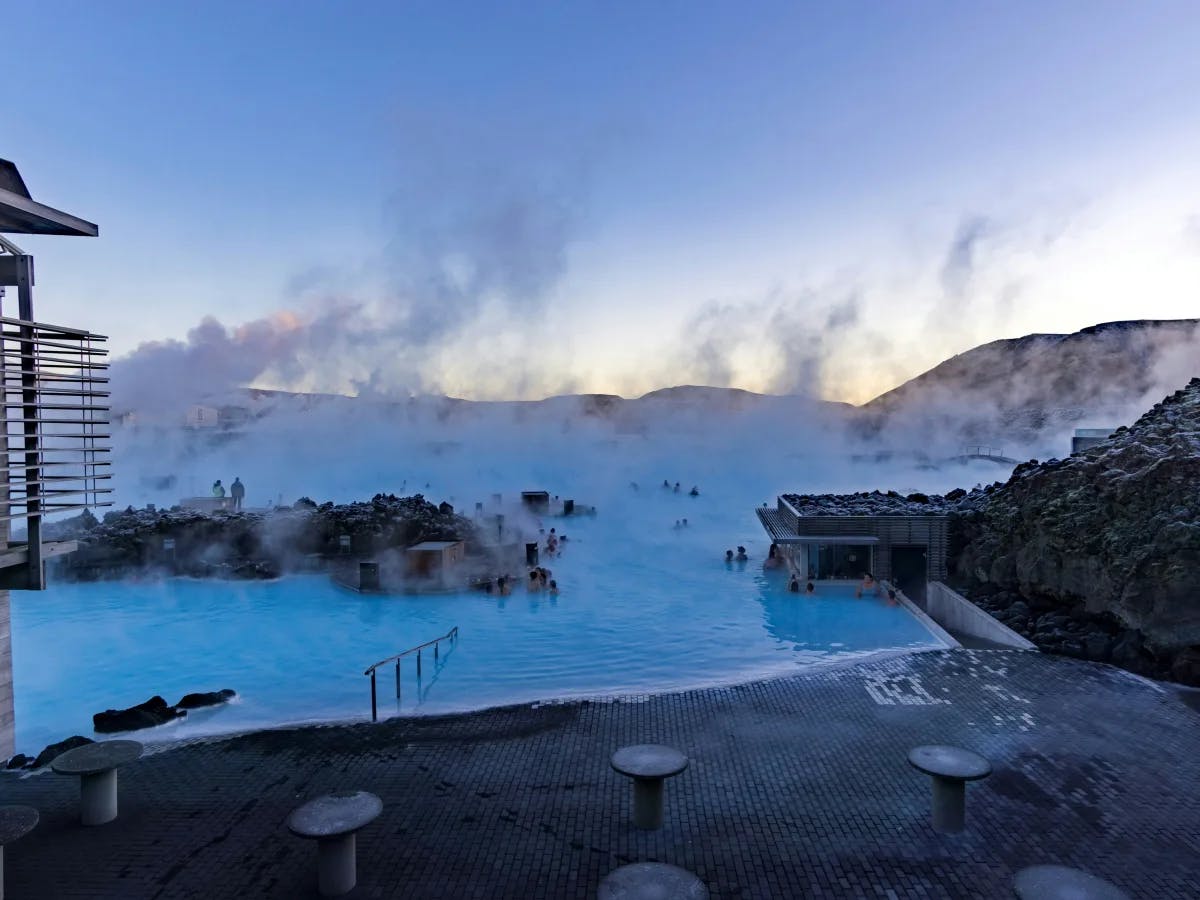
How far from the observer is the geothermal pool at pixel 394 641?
1148 cm

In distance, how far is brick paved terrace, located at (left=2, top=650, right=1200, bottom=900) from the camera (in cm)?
541

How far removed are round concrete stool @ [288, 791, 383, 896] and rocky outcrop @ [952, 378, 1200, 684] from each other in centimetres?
1032

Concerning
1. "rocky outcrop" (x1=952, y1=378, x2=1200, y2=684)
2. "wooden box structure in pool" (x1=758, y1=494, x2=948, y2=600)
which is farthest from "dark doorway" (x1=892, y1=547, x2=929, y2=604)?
"rocky outcrop" (x1=952, y1=378, x2=1200, y2=684)

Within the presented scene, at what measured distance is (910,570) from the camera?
720 inches

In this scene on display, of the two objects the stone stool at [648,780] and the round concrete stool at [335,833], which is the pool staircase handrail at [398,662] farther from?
the stone stool at [648,780]

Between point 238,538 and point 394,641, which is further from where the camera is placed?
point 238,538

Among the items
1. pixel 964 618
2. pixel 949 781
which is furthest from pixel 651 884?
pixel 964 618

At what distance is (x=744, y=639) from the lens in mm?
14867

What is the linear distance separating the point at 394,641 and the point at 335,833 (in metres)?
10.2

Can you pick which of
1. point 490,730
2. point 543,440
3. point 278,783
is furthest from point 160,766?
point 543,440

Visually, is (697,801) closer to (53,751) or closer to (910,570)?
(53,751)

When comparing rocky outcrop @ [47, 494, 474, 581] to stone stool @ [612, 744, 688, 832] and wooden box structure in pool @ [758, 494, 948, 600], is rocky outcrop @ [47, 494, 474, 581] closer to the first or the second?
wooden box structure in pool @ [758, 494, 948, 600]

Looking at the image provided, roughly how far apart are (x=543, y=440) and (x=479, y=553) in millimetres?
58826

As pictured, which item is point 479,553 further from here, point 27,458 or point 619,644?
point 27,458
